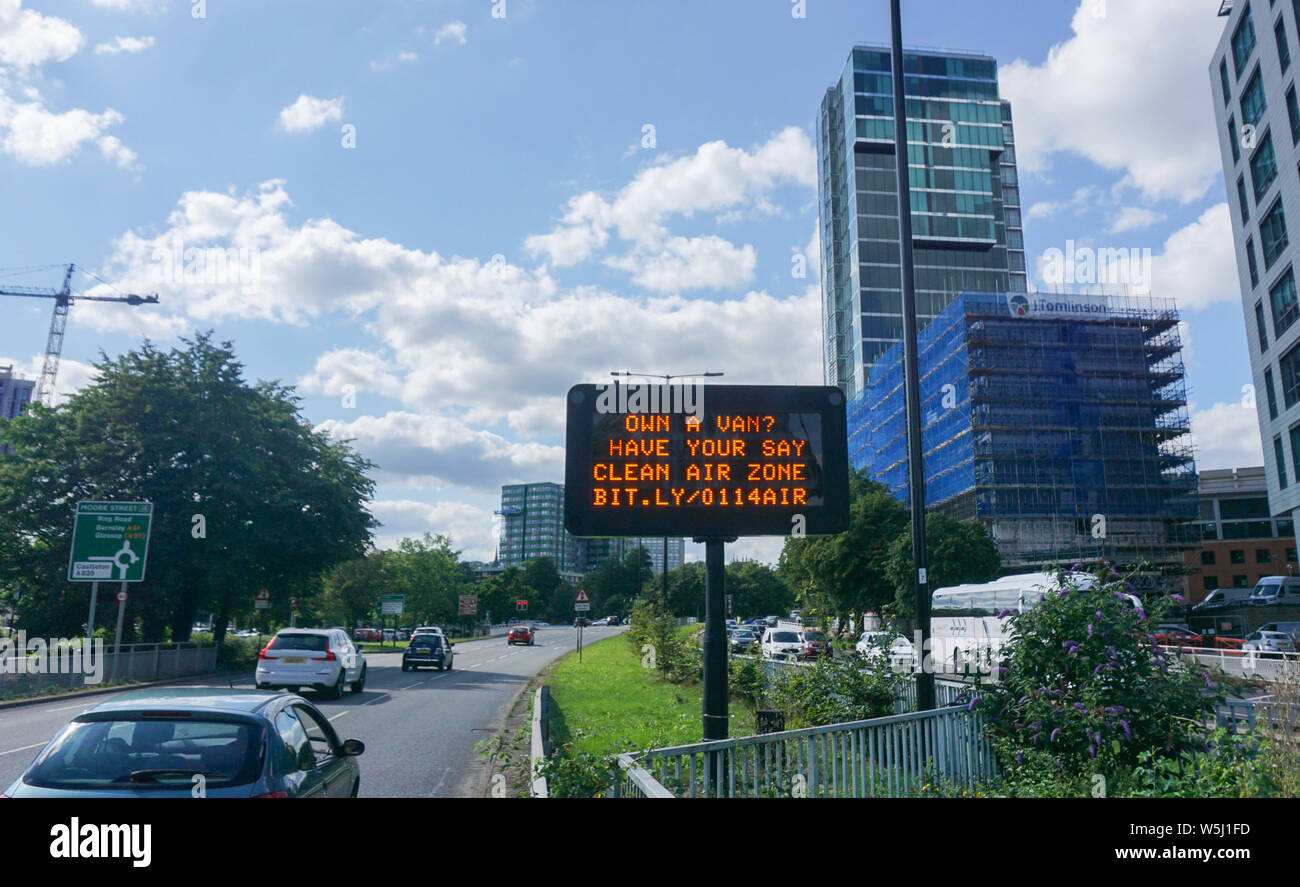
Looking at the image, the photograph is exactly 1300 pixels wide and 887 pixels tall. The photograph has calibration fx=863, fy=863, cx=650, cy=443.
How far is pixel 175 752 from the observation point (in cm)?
508

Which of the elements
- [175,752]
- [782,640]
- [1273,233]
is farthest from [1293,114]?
[175,752]


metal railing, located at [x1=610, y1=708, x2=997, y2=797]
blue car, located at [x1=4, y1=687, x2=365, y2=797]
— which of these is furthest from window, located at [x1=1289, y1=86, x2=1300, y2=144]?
blue car, located at [x1=4, y1=687, x2=365, y2=797]

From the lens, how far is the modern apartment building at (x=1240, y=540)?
81812 mm

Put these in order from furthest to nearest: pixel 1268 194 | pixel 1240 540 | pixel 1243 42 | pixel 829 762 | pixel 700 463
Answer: pixel 1240 540 < pixel 1243 42 < pixel 1268 194 < pixel 829 762 < pixel 700 463

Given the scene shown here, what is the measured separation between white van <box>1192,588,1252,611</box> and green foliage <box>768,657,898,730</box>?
5045 cm

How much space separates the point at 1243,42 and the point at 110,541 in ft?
184

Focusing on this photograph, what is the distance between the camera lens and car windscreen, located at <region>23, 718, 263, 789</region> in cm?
479

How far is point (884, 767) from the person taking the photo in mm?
7891

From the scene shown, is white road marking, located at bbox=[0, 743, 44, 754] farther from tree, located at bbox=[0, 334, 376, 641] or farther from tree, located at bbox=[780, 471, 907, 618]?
tree, located at bbox=[780, 471, 907, 618]

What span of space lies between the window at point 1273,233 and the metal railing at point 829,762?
142 ft

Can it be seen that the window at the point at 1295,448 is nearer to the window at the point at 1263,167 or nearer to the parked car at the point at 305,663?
the window at the point at 1263,167

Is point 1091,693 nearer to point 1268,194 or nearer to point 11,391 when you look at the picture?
point 1268,194
